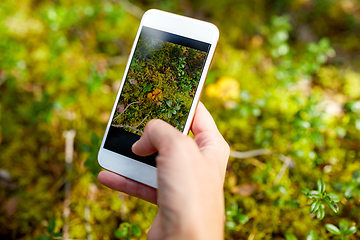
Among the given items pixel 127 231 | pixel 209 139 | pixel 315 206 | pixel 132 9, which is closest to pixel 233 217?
pixel 315 206

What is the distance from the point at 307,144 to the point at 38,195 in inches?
93.1

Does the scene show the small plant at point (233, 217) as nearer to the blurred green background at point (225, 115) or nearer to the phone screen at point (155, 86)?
the blurred green background at point (225, 115)

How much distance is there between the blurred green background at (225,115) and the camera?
162 centimetres

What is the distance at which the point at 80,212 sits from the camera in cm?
170

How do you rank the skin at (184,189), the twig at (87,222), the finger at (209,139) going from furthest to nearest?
the twig at (87,222) < the finger at (209,139) < the skin at (184,189)

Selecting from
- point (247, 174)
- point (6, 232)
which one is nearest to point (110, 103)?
point (6, 232)

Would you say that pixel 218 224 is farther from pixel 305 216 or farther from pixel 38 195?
pixel 38 195

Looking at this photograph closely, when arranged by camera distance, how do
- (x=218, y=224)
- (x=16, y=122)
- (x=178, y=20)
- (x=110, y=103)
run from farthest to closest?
(x=110, y=103) < (x=16, y=122) < (x=178, y=20) < (x=218, y=224)

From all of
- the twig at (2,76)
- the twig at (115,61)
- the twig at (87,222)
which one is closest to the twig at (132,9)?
the twig at (115,61)

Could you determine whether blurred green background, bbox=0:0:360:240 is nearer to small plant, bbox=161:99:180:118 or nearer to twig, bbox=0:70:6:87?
twig, bbox=0:70:6:87

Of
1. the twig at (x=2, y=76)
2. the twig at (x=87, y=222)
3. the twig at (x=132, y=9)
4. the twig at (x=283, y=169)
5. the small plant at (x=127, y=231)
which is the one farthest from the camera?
the twig at (x=132, y=9)

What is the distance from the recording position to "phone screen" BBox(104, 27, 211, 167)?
144 centimetres

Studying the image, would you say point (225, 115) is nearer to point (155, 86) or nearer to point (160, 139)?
point (155, 86)

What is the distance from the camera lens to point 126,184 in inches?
58.4
